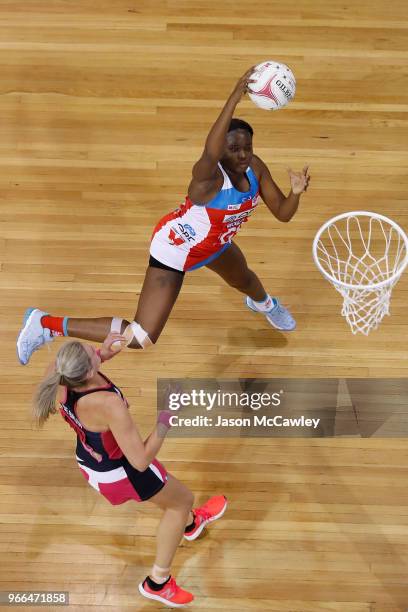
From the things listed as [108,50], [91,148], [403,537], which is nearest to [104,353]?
[403,537]

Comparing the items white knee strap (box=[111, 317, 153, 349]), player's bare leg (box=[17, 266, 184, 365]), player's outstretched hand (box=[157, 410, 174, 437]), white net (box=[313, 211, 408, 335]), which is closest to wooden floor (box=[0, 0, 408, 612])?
white net (box=[313, 211, 408, 335])

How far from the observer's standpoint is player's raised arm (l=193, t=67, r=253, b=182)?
2.91 meters

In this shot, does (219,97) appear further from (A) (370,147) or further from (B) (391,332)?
(B) (391,332)

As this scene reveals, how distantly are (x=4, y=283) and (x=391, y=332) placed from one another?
7.38 ft

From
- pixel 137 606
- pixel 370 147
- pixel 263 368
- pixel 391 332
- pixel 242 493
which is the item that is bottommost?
pixel 137 606

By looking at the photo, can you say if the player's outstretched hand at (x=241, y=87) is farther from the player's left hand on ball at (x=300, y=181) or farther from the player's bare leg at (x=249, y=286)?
the player's bare leg at (x=249, y=286)

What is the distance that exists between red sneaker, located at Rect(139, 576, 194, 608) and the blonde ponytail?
1.08 m

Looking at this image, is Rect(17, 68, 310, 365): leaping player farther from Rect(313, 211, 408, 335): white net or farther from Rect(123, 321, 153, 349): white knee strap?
Rect(313, 211, 408, 335): white net

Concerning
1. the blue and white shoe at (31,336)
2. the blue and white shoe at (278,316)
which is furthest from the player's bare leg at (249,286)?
the blue and white shoe at (31,336)

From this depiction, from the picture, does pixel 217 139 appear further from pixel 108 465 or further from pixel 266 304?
pixel 108 465

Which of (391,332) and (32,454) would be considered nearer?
(32,454)

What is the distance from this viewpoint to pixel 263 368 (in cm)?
400

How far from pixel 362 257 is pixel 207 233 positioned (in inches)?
51.1

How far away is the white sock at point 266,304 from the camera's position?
396 centimetres
